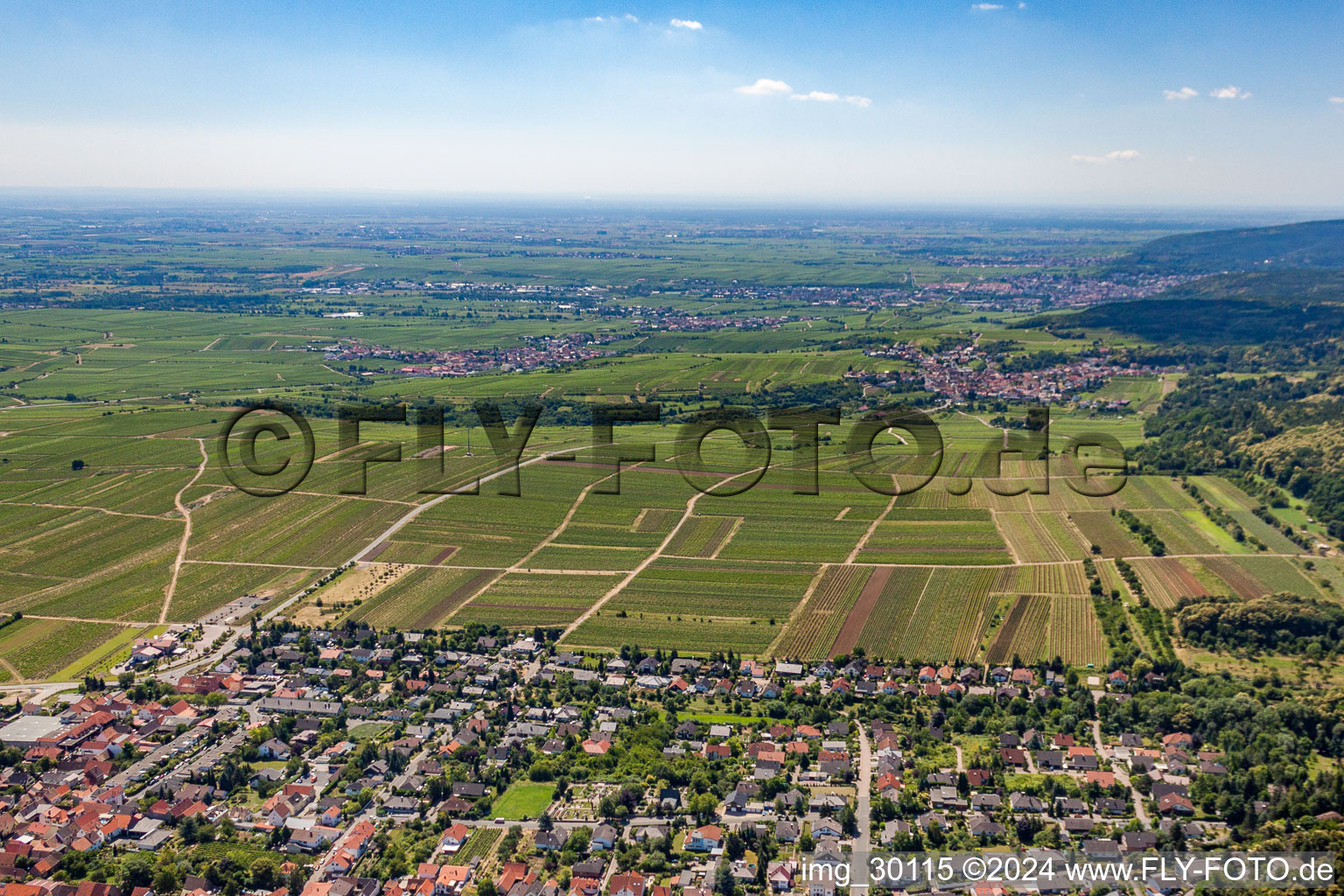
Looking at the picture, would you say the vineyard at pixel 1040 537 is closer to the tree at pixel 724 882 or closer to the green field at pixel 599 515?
the green field at pixel 599 515

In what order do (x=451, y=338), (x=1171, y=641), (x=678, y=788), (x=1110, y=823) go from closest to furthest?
(x=1110, y=823), (x=678, y=788), (x=1171, y=641), (x=451, y=338)

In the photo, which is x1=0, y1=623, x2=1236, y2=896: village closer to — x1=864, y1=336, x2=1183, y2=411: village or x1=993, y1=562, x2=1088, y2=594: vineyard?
x1=993, y1=562, x2=1088, y2=594: vineyard

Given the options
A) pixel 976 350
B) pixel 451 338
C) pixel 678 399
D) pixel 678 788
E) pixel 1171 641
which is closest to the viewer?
pixel 678 788

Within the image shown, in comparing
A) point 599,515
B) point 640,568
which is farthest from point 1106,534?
point 599,515

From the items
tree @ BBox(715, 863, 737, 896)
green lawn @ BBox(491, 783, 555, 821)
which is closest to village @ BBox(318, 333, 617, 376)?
green lawn @ BBox(491, 783, 555, 821)

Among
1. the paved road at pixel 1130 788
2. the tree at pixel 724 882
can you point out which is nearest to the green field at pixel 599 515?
the paved road at pixel 1130 788

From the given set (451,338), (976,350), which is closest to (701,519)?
(976,350)

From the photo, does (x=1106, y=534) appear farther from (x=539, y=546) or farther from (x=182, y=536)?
(x=182, y=536)

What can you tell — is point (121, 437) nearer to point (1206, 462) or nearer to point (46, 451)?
point (46, 451)
